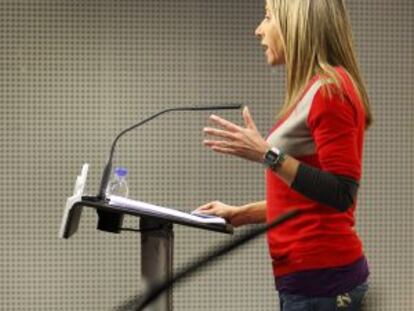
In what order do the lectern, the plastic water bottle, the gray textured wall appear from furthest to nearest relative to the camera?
1. the gray textured wall
2. the plastic water bottle
3. the lectern

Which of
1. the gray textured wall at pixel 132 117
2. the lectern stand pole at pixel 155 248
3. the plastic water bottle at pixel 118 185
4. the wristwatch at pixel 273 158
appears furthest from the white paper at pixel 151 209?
the gray textured wall at pixel 132 117

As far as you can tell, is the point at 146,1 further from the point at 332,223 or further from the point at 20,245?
the point at 332,223

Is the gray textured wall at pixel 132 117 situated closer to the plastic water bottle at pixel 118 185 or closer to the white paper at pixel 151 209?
the plastic water bottle at pixel 118 185

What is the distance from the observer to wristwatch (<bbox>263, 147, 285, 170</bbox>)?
1.19m

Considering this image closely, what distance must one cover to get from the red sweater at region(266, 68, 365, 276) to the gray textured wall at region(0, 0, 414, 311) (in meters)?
1.81

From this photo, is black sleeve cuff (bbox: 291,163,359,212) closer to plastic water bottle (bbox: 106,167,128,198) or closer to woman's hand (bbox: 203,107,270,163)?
woman's hand (bbox: 203,107,270,163)

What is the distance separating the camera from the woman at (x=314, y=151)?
3.88ft

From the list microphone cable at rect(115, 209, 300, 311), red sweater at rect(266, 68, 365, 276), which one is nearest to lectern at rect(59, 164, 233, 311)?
red sweater at rect(266, 68, 365, 276)

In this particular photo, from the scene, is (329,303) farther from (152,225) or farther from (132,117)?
(132,117)

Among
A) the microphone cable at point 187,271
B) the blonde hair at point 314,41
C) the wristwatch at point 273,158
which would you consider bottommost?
the microphone cable at point 187,271

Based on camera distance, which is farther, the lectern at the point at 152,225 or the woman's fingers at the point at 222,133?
the lectern at the point at 152,225

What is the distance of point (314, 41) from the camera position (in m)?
1.24

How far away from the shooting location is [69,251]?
10.1 ft

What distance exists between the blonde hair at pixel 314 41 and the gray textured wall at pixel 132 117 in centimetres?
183
